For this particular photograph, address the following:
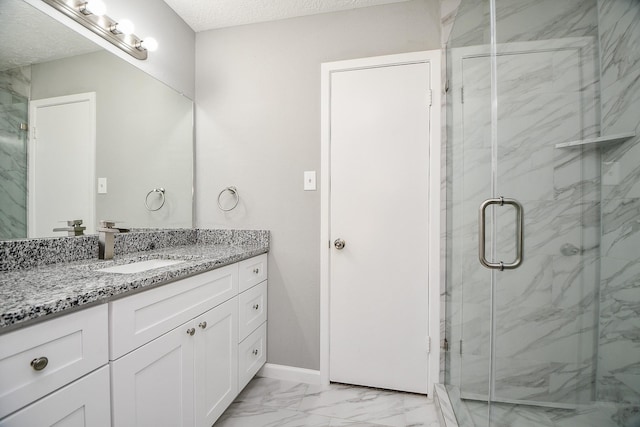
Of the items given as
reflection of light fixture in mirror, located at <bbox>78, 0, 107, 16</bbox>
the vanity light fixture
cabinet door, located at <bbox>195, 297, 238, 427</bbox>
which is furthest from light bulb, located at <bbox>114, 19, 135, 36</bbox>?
cabinet door, located at <bbox>195, 297, 238, 427</bbox>

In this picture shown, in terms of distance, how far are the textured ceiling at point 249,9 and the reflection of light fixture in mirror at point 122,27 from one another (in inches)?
18.1

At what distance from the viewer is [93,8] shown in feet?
4.32

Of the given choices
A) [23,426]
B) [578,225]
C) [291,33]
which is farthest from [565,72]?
[23,426]

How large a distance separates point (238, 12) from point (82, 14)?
0.89 meters

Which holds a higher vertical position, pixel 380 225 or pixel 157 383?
pixel 380 225

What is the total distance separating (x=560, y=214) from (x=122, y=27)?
219 centimetres

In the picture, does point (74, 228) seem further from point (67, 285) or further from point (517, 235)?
point (517, 235)

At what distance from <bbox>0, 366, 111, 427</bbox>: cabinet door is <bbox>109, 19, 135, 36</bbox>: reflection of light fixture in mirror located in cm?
161

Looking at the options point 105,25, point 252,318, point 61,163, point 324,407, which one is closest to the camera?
point 61,163

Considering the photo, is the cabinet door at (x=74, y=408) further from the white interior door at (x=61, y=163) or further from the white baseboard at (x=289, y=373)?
the white baseboard at (x=289, y=373)

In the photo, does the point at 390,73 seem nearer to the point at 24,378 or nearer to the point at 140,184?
the point at 140,184

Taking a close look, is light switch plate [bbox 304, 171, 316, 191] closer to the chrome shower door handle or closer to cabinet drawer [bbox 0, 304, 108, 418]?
the chrome shower door handle

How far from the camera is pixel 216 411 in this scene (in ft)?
4.35

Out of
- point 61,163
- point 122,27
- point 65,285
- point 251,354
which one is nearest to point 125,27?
point 122,27
